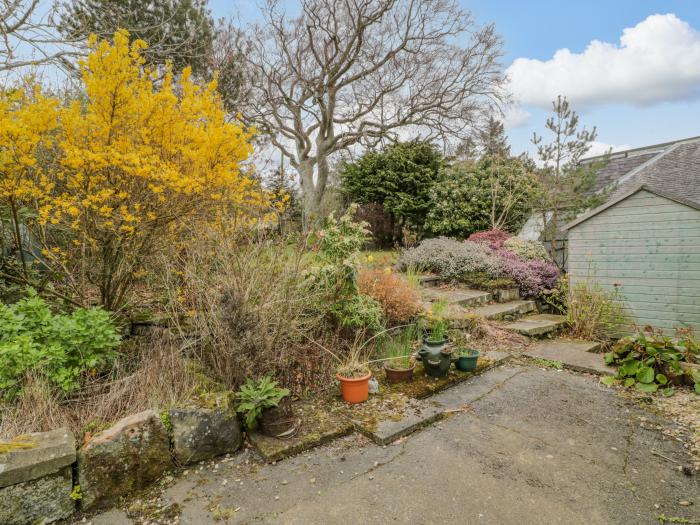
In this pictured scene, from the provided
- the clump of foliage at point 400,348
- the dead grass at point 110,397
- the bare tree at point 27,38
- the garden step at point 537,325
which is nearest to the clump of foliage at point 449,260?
the garden step at point 537,325

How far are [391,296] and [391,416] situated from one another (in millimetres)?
1909

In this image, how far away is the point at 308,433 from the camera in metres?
2.77

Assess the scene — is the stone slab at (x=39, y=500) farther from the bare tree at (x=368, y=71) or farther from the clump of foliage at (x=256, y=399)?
the bare tree at (x=368, y=71)

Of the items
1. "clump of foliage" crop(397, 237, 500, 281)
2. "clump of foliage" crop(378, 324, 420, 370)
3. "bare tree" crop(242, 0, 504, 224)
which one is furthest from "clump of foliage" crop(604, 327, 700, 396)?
"bare tree" crop(242, 0, 504, 224)

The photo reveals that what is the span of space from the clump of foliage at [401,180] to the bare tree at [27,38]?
9.16m

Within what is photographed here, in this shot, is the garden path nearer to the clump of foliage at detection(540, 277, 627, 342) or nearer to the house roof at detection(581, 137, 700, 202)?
the clump of foliage at detection(540, 277, 627, 342)

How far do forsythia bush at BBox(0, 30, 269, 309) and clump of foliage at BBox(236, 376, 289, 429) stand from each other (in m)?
1.67

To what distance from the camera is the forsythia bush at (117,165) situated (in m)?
2.98

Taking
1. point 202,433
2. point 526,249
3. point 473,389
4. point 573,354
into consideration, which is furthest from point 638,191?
point 202,433

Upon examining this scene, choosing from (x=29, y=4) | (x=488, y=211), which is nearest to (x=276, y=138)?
(x=488, y=211)

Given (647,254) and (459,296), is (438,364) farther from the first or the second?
(647,254)

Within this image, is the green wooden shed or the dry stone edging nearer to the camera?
the dry stone edging

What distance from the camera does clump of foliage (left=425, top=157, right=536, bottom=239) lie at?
423 inches

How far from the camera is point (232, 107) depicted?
43.9 feet
